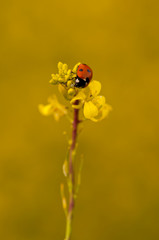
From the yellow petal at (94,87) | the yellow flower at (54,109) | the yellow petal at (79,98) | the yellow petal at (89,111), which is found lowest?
the yellow petal at (89,111)

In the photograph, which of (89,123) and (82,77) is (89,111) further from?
(89,123)

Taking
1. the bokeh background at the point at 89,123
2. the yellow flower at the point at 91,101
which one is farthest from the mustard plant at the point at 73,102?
the bokeh background at the point at 89,123

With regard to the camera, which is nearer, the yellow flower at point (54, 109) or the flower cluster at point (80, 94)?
the flower cluster at point (80, 94)

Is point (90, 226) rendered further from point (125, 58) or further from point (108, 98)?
point (125, 58)

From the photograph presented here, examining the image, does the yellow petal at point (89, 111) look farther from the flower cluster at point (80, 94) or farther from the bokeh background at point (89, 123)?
the bokeh background at point (89, 123)

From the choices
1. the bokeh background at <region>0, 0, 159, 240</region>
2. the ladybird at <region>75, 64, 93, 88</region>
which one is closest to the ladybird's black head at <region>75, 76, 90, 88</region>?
the ladybird at <region>75, 64, 93, 88</region>

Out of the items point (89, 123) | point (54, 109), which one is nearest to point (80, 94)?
point (54, 109)

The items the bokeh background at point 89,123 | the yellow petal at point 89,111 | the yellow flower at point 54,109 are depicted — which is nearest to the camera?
the yellow petal at point 89,111
